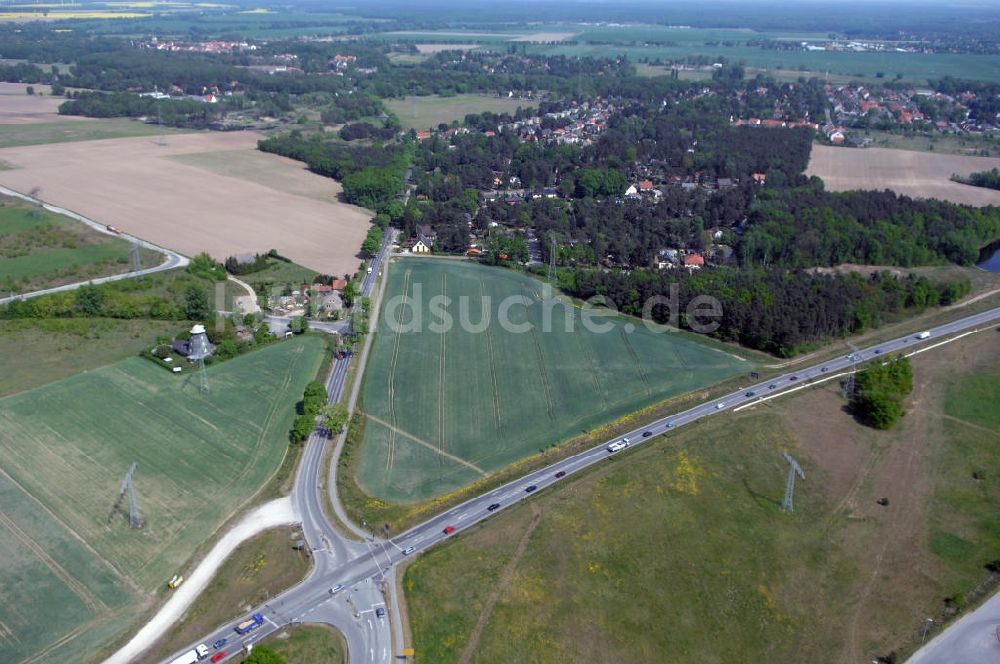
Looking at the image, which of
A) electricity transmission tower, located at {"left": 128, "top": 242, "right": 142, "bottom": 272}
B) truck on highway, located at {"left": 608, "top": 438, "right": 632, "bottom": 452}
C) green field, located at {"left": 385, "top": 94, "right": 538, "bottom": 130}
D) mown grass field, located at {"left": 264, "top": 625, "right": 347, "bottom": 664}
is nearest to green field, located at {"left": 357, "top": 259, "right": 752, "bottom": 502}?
truck on highway, located at {"left": 608, "top": 438, "right": 632, "bottom": 452}

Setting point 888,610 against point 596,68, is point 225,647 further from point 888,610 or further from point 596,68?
point 596,68

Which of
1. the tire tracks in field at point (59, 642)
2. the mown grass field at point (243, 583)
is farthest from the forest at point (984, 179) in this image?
the tire tracks in field at point (59, 642)

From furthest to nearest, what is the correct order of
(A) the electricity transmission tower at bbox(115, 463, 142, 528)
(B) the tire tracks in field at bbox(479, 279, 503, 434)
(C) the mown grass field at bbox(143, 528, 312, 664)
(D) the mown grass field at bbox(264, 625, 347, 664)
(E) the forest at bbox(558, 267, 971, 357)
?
(E) the forest at bbox(558, 267, 971, 357), (B) the tire tracks in field at bbox(479, 279, 503, 434), (A) the electricity transmission tower at bbox(115, 463, 142, 528), (C) the mown grass field at bbox(143, 528, 312, 664), (D) the mown grass field at bbox(264, 625, 347, 664)

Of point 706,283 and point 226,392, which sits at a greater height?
point 706,283

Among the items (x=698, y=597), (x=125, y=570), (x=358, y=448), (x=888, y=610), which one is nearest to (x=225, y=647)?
(x=125, y=570)

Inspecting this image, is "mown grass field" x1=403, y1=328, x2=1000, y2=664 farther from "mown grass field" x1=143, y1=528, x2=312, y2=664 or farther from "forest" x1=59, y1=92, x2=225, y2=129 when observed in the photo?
"forest" x1=59, y1=92, x2=225, y2=129

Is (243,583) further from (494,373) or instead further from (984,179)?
(984,179)

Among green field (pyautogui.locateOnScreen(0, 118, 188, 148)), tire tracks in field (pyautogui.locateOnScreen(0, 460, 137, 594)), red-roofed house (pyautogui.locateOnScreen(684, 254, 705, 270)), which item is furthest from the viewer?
green field (pyautogui.locateOnScreen(0, 118, 188, 148))
